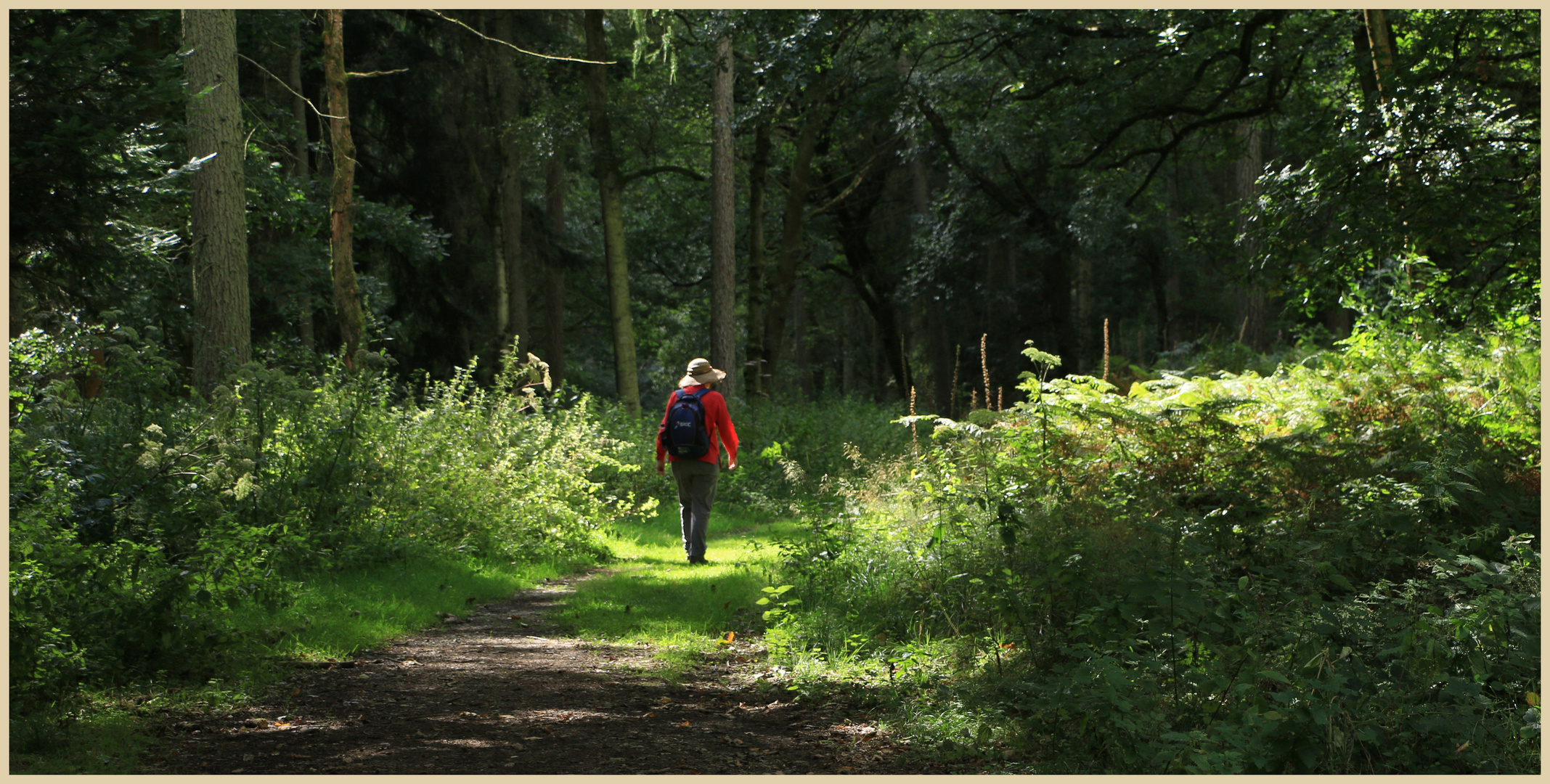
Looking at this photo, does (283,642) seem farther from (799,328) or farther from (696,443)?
(799,328)

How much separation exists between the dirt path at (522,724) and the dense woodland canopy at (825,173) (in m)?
3.62

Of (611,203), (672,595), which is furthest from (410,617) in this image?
(611,203)

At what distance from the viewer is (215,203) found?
1038 centimetres

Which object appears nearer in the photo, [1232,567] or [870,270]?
[1232,567]

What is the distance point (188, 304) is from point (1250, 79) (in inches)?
619

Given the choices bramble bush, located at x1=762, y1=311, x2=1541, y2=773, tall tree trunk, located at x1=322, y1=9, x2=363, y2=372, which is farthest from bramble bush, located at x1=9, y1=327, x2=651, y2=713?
bramble bush, located at x1=762, y1=311, x2=1541, y2=773

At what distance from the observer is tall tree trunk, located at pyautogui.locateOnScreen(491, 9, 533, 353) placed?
2230 centimetres

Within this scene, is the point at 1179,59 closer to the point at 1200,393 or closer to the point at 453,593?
the point at 1200,393

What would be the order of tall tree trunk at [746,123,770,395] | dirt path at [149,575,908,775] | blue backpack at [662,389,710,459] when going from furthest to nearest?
tall tree trunk at [746,123,770,395] → blue backpack at [662,389,710,459] → dirt path at [149,575,908,775]

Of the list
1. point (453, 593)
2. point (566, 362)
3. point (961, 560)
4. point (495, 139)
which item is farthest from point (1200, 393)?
point (566, 362)

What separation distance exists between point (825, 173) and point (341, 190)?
16.5m

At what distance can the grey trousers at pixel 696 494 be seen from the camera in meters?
9.89

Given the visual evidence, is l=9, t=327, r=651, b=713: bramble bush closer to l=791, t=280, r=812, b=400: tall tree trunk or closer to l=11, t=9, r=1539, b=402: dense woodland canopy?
l=11, t=9, r=1539, b=402: dense woodland canopy

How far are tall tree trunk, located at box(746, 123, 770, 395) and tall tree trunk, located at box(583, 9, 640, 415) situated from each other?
154 inches
